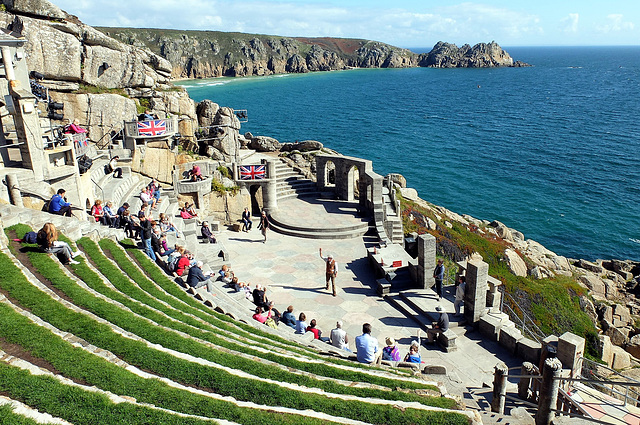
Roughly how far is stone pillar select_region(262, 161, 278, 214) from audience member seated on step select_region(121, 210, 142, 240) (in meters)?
9.68

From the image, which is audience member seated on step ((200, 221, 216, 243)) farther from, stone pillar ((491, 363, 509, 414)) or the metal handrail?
stone pillar ((491, 363, 509, 414))

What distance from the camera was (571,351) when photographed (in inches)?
470

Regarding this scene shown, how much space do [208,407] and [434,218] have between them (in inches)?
1043

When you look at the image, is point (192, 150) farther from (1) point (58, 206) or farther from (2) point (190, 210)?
(1) point (58, 206)

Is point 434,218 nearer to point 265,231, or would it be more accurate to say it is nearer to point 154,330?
point 265,231

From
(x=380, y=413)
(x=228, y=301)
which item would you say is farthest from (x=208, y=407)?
(x=228, y=301)

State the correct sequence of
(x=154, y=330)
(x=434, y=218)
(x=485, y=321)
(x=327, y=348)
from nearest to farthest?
(x=154, y=330) < (x=327, y=348) < (x=485, y=321) < (x=434, y=218)

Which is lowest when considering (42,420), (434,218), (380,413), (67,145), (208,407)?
(434,218)

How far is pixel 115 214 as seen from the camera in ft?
61.5

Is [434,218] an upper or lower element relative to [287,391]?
A: lower

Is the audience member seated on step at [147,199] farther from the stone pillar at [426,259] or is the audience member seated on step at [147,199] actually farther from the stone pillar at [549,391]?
the stone pillar at [549,391]

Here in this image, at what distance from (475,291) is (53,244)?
524 inches

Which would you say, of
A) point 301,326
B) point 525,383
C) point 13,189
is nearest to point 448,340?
point 525,383

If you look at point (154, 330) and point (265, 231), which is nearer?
point (154, 330)
